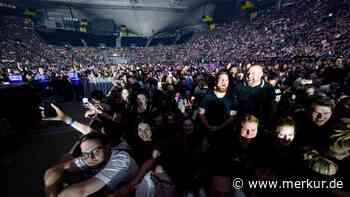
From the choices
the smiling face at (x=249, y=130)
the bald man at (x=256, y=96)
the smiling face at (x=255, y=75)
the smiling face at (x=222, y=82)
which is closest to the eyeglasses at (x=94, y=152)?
the smiling face at (x=249, y=130)

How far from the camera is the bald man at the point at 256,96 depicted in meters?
3.19

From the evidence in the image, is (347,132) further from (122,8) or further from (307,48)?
(122,8)

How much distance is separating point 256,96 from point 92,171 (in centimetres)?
248

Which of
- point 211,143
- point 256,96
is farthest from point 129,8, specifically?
point 211,143

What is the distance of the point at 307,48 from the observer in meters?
18.8

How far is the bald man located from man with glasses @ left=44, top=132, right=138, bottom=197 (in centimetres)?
199

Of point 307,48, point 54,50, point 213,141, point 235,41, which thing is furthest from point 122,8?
point 213,141

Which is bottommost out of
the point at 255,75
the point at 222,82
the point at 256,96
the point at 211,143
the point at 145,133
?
the point at 211,143

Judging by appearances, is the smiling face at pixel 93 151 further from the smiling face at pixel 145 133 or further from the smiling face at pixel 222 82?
the smiling face at pixel 222 82

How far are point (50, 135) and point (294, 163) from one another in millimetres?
5966

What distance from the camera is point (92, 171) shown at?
2.04m

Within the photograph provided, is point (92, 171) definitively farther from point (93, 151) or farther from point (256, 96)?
point (256, 96)

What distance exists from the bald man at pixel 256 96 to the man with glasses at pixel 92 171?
1994mm

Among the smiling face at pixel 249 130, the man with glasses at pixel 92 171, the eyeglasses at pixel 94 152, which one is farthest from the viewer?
the smiling face at pixel 249 130
